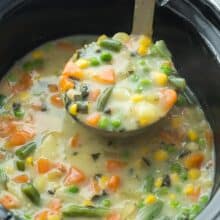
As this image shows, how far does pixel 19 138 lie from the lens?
244cm

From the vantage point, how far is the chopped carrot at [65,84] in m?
2.37

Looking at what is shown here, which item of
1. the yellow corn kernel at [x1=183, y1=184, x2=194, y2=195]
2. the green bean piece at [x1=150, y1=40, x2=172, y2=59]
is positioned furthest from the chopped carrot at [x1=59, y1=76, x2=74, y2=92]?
the yellow corn kernel at [x1=183, y1=184, x2=194, y2=195]

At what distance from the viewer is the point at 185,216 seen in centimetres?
227

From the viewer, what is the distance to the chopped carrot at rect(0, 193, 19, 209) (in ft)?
7.48

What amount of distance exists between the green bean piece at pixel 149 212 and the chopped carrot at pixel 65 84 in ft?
1.61

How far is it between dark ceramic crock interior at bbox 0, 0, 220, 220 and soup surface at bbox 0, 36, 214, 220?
0.30 ft

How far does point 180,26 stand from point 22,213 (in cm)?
90

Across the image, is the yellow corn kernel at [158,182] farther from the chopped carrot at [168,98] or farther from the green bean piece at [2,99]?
the green bean piece at [2,99]

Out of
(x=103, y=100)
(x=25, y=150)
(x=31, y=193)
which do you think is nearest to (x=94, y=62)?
(x=103, y=100)

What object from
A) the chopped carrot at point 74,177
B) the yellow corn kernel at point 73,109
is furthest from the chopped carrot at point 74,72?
the chopped carrot at point 74,177

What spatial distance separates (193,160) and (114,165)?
0.28m

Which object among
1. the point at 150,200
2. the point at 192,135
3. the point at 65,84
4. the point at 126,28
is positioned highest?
the point at 126,28

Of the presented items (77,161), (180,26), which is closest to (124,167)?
(77,161)

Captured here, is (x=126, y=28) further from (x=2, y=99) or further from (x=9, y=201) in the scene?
(x=9, y=201)
